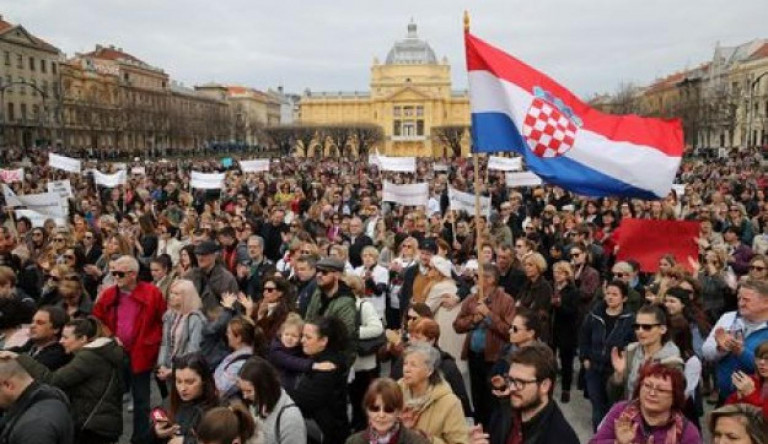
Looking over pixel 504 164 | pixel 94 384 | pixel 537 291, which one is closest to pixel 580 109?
pixel 537 291

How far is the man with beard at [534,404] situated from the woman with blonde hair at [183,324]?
3013 millimetres

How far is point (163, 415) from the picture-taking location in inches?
152

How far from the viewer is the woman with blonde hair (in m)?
5.55

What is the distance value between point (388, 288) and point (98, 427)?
13.1 ft

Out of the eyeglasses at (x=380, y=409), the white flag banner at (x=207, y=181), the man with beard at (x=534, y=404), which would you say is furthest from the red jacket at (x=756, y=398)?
the white flag banner at (x=207, y=181)

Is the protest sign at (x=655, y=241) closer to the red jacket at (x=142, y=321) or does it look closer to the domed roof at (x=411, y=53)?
the red jacket at (x=142, y=321)

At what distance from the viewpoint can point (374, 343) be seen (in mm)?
5523

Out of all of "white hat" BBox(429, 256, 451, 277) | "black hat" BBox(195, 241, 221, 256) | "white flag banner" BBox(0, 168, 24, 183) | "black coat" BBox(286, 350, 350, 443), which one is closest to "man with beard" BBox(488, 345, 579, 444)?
"black coat" BBox(286, 350, 350, 443)

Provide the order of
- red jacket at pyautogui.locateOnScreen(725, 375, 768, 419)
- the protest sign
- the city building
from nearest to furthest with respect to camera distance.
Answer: red jacket at pyautogui.locateOnScreen(725, 375, 768, 419), the protest sign, the city building

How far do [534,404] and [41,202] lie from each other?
393 inches

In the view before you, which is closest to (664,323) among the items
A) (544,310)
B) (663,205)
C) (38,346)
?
(544,310)

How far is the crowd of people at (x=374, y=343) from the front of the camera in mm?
3420

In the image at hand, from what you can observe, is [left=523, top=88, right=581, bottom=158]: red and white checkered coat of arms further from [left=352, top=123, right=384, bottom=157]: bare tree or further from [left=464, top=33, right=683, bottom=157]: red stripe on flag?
[left=352, top=123, right=384, bottom=157]: bare tree

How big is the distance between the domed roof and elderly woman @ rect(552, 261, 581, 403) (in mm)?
120683
